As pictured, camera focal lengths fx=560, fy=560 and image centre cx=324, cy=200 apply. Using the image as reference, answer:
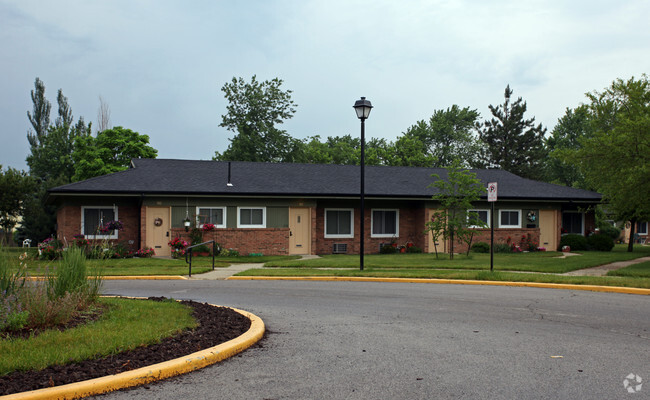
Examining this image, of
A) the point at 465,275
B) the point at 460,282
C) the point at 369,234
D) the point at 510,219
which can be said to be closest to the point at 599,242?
the point at 510,219

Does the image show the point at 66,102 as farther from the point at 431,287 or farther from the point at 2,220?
the point at 431,287

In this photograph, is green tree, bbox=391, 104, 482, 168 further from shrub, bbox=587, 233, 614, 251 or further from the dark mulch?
the dark mulch

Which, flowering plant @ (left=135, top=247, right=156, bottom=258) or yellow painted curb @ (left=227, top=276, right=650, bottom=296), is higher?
flowering plant @ (left=135, top=247, right=156, bottom=258)

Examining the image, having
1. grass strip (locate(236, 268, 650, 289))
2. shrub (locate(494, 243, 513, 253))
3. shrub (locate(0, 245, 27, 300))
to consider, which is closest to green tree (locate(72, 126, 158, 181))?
shrub (locate(494, 243, 513, 253))

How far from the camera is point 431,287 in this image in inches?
542

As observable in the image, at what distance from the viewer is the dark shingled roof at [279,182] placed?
24047 mm

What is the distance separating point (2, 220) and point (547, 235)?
33.6 m

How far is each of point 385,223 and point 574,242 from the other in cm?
999

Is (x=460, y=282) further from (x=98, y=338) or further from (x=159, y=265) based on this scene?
(x=159, y=265)

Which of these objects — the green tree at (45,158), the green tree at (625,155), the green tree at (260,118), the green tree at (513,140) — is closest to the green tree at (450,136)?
the green tree at (513,140)

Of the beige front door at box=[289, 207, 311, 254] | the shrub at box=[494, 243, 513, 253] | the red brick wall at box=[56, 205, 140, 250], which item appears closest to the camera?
the red brick wall at box=[56, 205, 140, 250]

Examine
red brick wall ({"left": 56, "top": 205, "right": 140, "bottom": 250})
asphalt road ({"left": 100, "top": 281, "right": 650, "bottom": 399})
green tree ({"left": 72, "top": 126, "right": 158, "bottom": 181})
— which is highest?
green tree ({"left": 72, "top": 126, "right": 158, "bottom": 181})

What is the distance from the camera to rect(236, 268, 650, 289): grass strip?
13703 mm

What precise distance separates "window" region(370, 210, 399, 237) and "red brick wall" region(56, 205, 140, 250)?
1082 cm
